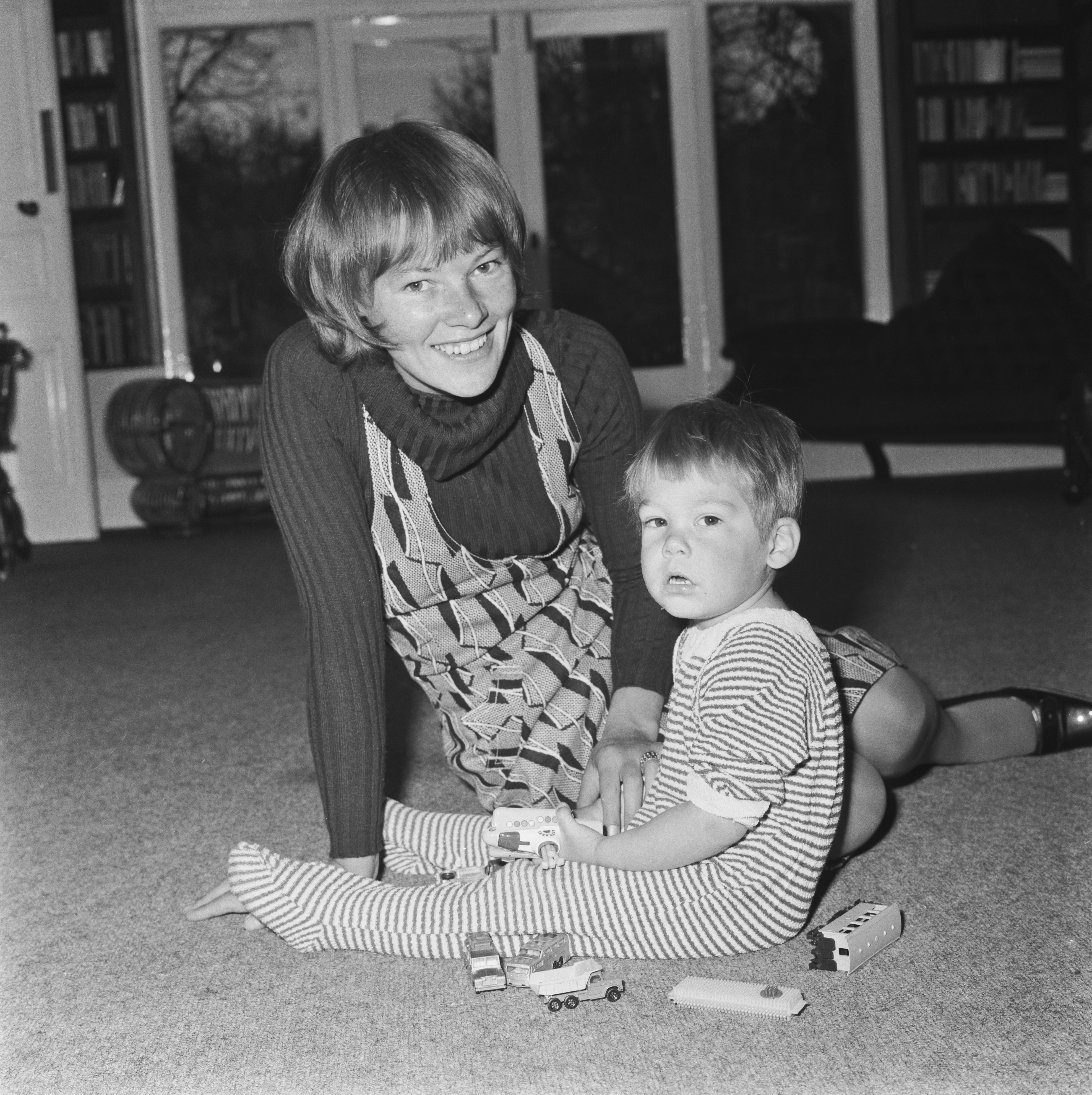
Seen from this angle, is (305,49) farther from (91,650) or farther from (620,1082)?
(620,1082)

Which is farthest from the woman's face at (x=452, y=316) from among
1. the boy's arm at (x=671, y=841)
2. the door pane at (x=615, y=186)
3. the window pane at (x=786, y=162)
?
the window pane at (x=786, y=162)

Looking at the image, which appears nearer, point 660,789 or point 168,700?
point 660,789

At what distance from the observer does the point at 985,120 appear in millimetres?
5699

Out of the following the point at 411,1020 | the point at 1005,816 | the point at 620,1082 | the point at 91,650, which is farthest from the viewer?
the point at 91,650

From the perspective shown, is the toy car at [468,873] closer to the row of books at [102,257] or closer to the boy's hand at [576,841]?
the boy's hand at [576,841]

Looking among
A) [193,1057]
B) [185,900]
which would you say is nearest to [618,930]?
[193,1057]

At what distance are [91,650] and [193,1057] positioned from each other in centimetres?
196

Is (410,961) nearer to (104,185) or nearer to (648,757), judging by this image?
(648,757)

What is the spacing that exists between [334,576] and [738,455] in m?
0.37

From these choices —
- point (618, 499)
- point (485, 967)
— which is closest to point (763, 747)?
point (485, 967)

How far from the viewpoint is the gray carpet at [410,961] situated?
35.2 inches

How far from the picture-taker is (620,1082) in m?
0.87

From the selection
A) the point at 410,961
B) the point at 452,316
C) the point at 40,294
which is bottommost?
the point at 410,961

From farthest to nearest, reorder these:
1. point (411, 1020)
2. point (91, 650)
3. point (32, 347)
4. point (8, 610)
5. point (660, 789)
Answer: point (32, 347)
point (8, 610)
point (91, 650)
point (660, 789)
point (411, 1020)
